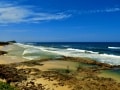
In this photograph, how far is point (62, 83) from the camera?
17.9m

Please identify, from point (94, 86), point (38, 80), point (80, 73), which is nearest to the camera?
point (94, 86)

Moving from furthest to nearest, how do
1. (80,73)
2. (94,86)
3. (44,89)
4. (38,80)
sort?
(80,73) → (38,80) → (94,86) → (44,89)

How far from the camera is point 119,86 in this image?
1745 cm

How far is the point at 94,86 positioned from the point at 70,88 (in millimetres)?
1673

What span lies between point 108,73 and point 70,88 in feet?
24.8

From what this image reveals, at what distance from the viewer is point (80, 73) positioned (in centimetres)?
2233

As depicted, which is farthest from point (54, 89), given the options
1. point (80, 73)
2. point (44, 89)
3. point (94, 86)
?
point (80, 73)

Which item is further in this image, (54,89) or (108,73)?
(108,73)

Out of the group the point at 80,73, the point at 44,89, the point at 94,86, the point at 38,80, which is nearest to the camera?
the point at 44,89

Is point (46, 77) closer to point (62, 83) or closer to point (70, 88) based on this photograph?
point (62, 83)

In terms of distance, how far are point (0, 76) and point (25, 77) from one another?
1.81m

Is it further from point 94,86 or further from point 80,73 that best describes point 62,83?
point 80,73

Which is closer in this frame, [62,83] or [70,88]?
[70,88]

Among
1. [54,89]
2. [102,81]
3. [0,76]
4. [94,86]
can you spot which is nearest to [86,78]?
[102,81]
